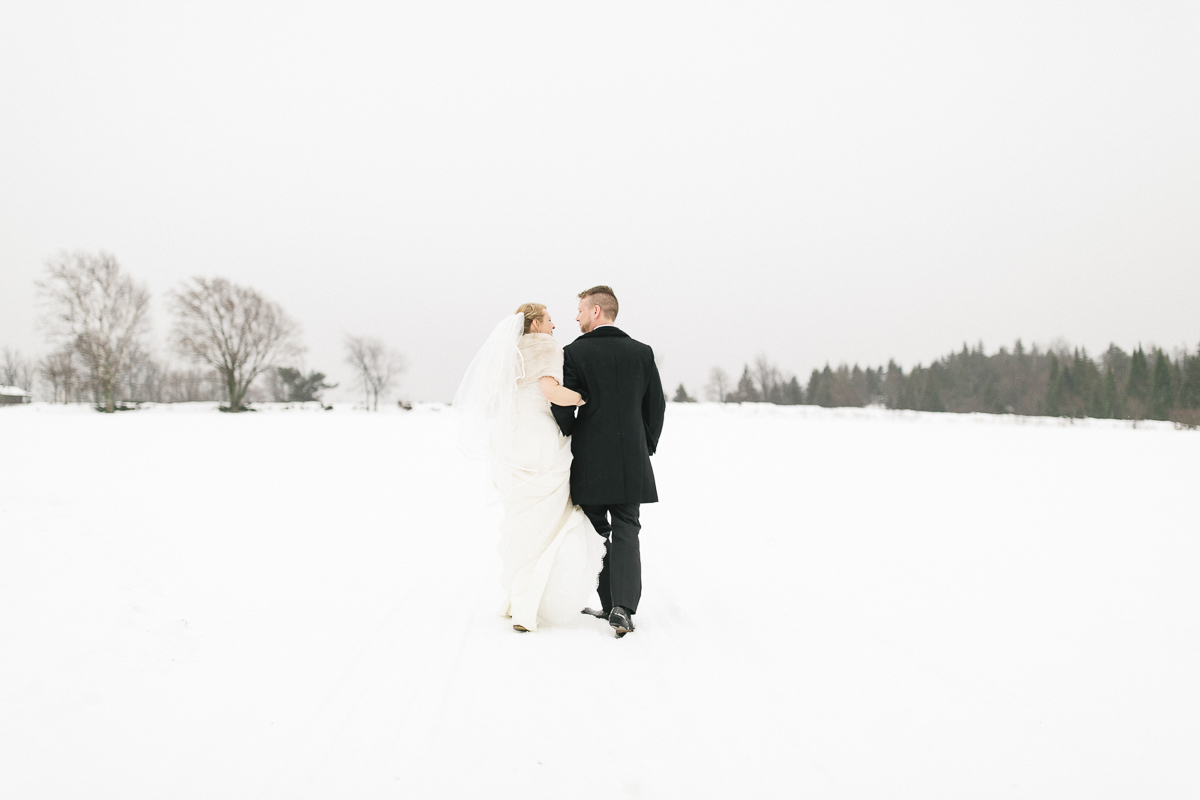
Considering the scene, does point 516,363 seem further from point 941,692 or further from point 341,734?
point 941,692

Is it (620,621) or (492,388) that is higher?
(492,388)

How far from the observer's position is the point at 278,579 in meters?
5.01

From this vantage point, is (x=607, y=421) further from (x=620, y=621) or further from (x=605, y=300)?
(x=620, y=621)

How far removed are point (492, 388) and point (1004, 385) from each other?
3853 inches

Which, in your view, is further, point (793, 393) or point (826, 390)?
point (826, 390)

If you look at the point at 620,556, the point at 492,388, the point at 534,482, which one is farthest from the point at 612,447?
the point at 492,388

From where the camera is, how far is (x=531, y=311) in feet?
13.3

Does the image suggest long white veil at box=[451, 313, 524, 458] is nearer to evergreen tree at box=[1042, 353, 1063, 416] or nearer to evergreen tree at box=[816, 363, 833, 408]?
evergreen tree at box=[1042, 353, 1063, 416]

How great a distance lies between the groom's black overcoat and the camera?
3.79 meters

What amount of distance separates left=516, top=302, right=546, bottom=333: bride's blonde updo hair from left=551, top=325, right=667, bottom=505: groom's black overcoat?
0.34 metres

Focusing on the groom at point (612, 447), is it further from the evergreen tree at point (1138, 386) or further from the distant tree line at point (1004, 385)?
the evergreen tree at point (1138, 386)

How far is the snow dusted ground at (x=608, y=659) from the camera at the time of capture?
87.9 inches

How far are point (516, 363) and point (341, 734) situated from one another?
231cm

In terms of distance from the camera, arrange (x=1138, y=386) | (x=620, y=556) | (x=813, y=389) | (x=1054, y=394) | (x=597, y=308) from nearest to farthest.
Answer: (x=620, y=556) → (x=597, y=308) → (x=1138, y=386) → (x=1054, y=394) → (x=813, y=389)
